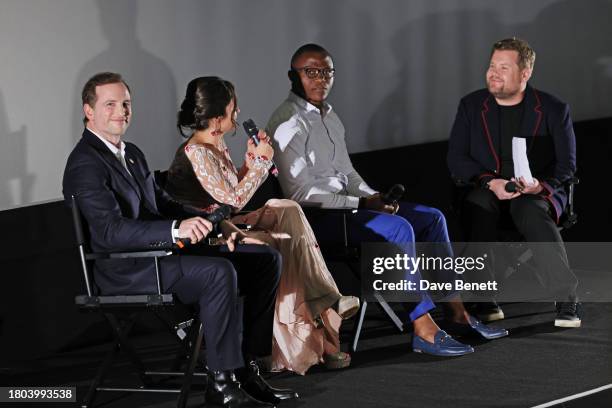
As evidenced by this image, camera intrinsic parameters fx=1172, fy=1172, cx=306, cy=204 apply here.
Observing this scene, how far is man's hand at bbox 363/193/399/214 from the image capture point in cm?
539

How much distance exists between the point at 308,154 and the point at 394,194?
17.2 inches

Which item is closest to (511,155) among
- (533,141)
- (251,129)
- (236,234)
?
(533,141)

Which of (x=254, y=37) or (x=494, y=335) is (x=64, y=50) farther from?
(x=494, y=335)

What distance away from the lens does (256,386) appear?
14.3ft

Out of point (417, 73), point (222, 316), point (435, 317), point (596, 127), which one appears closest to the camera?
point (222, 316)

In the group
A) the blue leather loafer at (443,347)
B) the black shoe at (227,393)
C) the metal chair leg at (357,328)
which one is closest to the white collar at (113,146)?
the black shoe at (227,393)

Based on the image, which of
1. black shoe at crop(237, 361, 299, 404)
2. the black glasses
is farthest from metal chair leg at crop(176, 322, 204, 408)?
the black glasses

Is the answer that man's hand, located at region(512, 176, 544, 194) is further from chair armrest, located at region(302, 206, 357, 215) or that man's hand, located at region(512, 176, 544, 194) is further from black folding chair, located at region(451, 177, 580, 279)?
chair armrest, located at region(302, 206, 357, 215)

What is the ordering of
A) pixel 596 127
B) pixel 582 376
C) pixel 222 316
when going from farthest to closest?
1. pixel 596 127
2. pixel 582 376
3. pixel 222 316

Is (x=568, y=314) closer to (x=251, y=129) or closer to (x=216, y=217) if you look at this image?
(x=251, y=129)

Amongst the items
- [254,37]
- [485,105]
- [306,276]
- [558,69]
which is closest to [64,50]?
[254,37]

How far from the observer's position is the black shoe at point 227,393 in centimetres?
422

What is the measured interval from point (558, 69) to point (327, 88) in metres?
2.91

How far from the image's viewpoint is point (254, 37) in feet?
20.0
